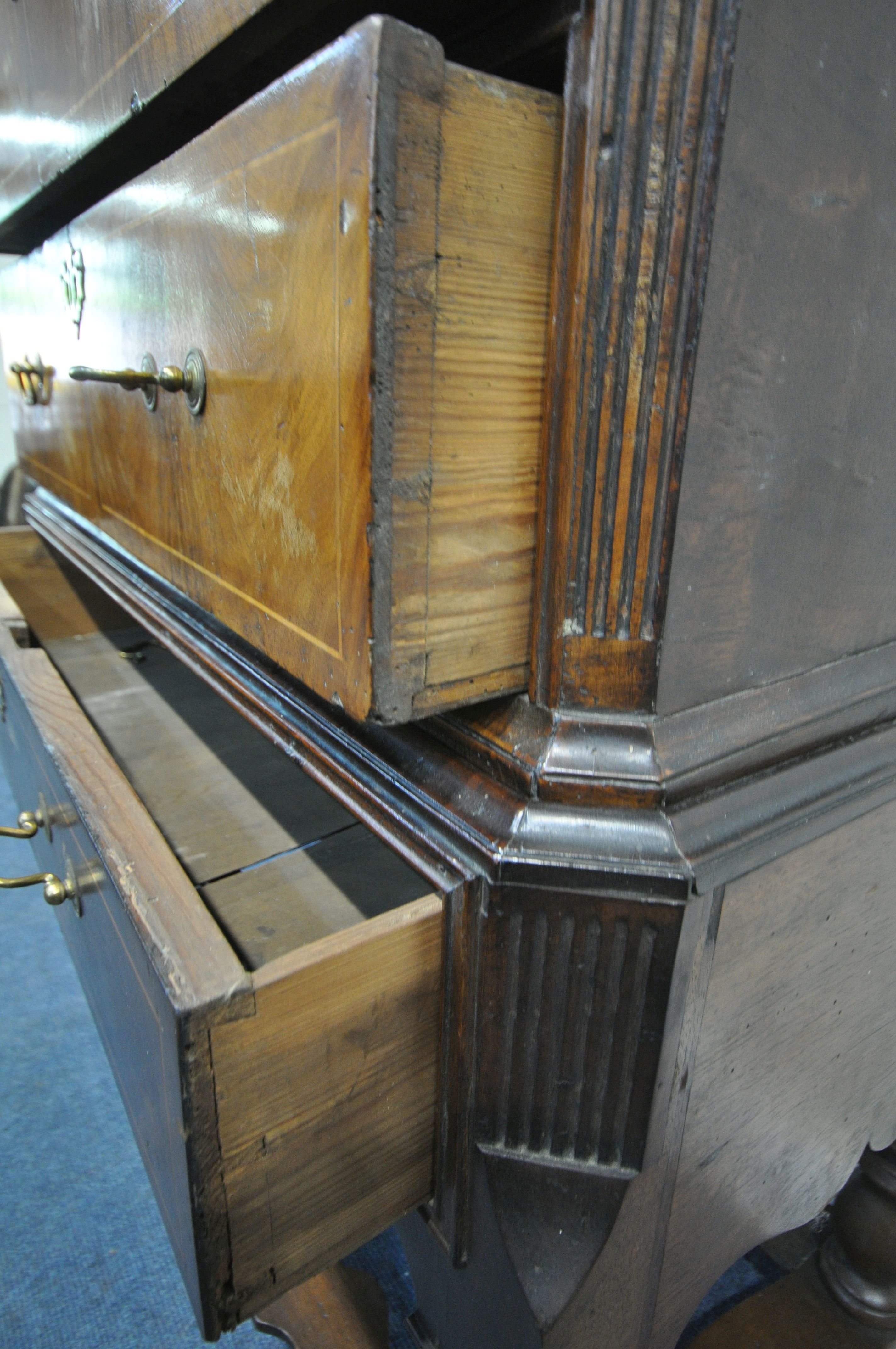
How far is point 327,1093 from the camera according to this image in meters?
0.42

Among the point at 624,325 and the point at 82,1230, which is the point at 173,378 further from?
the point at 82,1230

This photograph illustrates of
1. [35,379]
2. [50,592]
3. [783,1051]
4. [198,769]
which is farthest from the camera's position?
[50,592]

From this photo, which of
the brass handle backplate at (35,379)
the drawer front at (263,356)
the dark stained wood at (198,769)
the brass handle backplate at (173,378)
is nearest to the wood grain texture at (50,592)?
the dark stained wood at (198,769)

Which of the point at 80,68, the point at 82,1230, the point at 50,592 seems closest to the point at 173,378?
the point at 80,68

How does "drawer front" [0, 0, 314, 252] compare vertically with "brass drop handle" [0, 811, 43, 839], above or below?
above

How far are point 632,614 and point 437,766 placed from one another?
14cm

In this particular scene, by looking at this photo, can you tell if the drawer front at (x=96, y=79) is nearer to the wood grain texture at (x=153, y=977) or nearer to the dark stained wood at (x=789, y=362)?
the dark stained wood at (x=789, y=362)

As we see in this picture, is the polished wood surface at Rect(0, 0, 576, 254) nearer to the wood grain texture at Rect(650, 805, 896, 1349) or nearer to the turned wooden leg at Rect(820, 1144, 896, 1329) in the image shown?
the wood grain texture at Rect(650, 805, 896, 1349)

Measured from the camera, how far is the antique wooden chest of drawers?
1.01 ft

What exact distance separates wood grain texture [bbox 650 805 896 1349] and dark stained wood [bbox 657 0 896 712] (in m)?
0.14

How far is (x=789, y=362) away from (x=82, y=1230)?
1102 mm

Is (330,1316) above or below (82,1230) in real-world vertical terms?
above

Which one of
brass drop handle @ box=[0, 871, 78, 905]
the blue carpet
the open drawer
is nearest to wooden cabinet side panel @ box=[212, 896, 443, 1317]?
the open drawer

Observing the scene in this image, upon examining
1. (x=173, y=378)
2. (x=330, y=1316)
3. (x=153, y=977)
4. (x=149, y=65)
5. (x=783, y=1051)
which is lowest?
(x=330, y=1316)
